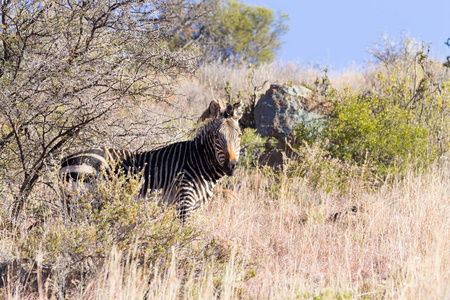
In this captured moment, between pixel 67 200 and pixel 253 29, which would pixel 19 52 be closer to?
pixel 67 200

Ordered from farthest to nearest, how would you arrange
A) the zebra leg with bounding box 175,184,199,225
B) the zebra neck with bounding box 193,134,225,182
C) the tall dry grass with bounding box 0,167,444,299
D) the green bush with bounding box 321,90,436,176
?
1. the green bush with bounding box 321,90,436,176
2. the zebra neck with bounding box 193,134,225,182
3. the zebra leg with bounding box 175,184,199,225
4. the tall dry grass with bounding box 0,167,444,299

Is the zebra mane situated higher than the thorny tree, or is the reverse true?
the thorny tree

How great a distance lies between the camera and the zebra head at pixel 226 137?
623 cm

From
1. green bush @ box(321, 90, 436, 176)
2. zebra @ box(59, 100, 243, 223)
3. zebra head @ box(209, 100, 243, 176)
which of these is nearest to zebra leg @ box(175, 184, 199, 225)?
zebra @ box(59, 100, 243, 223)

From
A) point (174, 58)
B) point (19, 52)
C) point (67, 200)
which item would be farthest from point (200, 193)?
point (19, 52)

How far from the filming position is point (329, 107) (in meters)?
11.3

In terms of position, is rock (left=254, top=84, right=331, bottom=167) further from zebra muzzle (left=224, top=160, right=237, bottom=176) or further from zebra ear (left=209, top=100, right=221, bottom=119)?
zebra muzzle (left=224, top=160, right=237, bottom=176)

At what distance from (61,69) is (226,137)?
2327 mm

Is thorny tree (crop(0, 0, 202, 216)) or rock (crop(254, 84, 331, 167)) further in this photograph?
rock (crop(254, 84, 331, 167))

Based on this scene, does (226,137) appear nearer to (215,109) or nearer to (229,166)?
(229,166)

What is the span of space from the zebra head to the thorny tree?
1.15 meters

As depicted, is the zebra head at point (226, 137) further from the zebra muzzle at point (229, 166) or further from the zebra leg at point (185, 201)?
the zebra leg at point (185, 201)

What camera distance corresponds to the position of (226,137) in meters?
6.27

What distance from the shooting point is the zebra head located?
623cm
